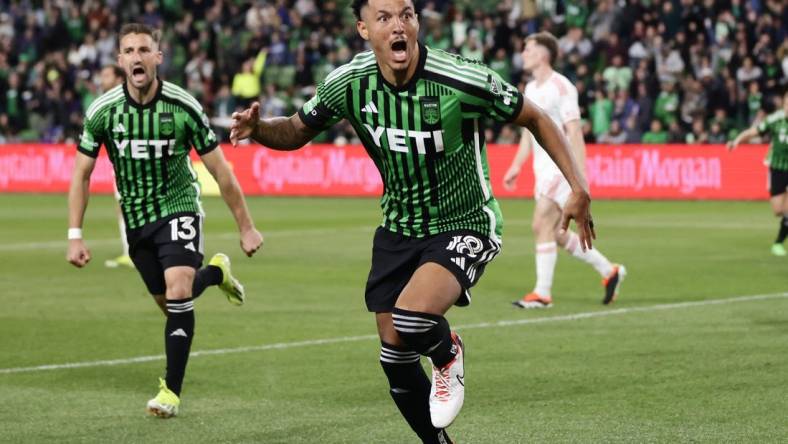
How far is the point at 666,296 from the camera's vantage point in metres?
13.8

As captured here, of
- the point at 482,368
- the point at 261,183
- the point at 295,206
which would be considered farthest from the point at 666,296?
the point at 261,183

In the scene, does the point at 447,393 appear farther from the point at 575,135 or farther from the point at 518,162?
the point at 518,162

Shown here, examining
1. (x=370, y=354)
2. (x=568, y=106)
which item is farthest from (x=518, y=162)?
(x=370, y=354)

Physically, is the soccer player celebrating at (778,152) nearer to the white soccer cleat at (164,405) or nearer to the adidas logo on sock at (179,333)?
the adidas logo on sock at (179,333)

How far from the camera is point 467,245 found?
21.7 feet

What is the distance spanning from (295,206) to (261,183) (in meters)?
3.72

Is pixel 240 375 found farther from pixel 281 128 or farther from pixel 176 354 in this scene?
pixel 281 128

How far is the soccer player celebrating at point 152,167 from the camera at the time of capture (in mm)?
8773

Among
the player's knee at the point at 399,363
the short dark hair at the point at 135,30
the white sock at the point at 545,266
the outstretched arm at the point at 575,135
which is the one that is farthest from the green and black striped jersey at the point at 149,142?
the white sock at the point at 545,266

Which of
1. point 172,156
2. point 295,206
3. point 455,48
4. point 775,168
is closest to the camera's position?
point 172,156

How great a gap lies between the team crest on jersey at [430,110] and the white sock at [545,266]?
687cm

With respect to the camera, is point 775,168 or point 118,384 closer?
point 118,384

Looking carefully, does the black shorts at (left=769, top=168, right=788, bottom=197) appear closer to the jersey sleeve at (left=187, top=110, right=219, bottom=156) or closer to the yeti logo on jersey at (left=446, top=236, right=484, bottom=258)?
the jersey sleeve at (left=187, top=110, right=219, bottom=156)

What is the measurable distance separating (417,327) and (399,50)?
120cm
